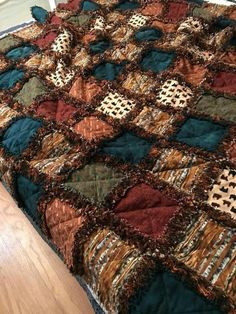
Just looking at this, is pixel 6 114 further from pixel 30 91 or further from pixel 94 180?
pixel 94 180

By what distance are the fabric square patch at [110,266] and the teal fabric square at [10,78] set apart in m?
0.82

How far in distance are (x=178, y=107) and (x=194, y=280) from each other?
0.58 metres

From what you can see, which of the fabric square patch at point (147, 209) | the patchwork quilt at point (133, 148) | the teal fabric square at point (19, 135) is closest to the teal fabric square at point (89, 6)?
the patchwork quilt at point (133, 148)

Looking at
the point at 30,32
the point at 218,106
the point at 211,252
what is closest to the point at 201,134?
the point at 218,106

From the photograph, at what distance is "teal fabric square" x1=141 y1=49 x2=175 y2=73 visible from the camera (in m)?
1.30

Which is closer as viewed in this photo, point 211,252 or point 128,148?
point 211,252

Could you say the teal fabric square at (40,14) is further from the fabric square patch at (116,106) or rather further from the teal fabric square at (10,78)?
the fabric square patch at (116,106)

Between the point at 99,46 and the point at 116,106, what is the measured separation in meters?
0.42

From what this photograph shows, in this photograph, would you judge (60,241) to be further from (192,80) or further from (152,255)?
(192,80)

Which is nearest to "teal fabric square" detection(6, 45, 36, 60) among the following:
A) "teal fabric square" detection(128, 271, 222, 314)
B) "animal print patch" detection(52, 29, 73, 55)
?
"animal print patch" detection(52, 29, 73, 55)

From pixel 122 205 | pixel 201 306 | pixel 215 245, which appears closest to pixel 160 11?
pixel 122 205

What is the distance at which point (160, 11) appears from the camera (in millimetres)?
1600

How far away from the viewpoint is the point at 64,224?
922mm

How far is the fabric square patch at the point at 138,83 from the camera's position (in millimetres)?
1243
